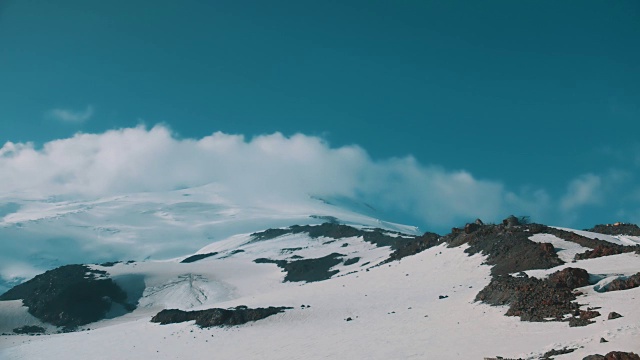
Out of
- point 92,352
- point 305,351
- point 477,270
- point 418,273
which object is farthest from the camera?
point 418,273

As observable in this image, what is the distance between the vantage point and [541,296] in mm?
24406

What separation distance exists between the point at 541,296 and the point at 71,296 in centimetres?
6759

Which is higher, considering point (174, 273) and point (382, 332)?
point (174, 273)

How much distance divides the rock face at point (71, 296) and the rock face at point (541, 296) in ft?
191

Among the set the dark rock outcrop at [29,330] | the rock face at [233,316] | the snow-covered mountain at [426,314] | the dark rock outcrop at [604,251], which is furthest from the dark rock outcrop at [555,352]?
the dark rock outcrop at [29,330]

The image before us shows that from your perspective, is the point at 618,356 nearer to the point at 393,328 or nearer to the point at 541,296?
the point at 541,296

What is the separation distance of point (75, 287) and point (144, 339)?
45.8 metres

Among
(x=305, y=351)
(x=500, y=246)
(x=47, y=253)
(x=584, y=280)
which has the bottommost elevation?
(x=305, y=351)

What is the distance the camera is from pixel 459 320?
83.7 feet

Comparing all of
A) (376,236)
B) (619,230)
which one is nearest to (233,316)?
(619,230)

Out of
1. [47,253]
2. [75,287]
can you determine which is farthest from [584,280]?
[47,253]

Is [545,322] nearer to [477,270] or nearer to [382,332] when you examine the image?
[382,332]

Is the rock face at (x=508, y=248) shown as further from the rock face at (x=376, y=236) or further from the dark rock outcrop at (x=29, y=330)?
the dark rock outcrop at (x=29, y=330)

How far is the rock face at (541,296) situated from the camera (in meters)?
22.0
